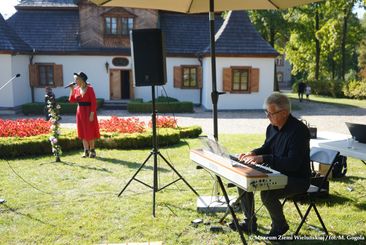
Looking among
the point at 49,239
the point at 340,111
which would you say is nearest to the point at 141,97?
the point at 340,111

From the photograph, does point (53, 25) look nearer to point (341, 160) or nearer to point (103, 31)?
point (103, 31)

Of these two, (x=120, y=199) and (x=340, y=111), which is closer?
(x=120, y=199)

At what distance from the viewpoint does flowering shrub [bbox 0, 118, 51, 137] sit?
10.2 metres

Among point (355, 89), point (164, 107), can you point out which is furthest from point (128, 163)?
point (355, 89)

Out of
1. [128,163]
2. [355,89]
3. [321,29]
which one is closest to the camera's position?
[128,163]

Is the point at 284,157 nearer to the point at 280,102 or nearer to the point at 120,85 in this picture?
the point at 280,102

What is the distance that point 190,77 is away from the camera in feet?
73.7

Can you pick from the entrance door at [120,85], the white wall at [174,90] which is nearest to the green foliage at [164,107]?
the white wall at [174,90]

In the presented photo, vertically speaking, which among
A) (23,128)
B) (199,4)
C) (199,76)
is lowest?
(23,128)

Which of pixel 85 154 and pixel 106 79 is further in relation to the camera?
pixel 106 79

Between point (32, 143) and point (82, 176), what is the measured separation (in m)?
2.77

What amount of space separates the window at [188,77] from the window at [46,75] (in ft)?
22.3

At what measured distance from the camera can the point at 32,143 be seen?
9438 mm

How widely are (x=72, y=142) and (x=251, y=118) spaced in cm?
1019
